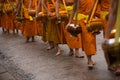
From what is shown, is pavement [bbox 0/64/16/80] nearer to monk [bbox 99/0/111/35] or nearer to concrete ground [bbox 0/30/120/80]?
concrete ground [bbox 0/30/120/80]

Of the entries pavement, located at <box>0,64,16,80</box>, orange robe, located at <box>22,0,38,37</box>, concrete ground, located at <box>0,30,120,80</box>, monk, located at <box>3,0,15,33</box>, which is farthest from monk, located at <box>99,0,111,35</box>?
monk, located at <box>3,0,15,33</box>

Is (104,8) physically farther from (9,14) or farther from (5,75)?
(9,14)

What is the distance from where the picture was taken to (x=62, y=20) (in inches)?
213

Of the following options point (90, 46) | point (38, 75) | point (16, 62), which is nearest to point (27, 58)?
point (16, 62)

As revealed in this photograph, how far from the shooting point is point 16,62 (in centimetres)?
601

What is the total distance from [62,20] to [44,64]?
908 mm

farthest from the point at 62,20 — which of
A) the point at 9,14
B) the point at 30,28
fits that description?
the point at 9,14

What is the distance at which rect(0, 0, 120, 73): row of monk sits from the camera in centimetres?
395

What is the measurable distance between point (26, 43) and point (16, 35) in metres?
1.35

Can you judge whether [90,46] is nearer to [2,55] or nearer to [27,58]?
[27,58]

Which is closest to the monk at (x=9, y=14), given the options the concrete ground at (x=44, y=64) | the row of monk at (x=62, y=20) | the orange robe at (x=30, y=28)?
the row of monk at (x=62, y=20)

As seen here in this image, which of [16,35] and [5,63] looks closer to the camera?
[5,63]

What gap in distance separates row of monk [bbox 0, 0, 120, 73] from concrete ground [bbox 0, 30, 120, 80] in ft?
0.66

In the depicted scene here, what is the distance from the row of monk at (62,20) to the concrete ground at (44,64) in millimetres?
201
